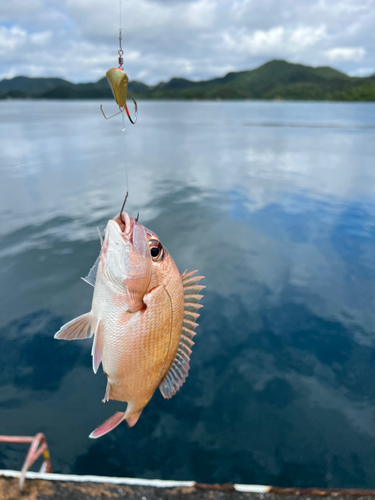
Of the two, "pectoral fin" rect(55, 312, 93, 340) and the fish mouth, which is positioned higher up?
the fish mouth

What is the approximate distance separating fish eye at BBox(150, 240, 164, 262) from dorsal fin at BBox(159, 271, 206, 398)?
526mm

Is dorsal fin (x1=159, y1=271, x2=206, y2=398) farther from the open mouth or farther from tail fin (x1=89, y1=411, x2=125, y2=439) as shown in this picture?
the open mouth

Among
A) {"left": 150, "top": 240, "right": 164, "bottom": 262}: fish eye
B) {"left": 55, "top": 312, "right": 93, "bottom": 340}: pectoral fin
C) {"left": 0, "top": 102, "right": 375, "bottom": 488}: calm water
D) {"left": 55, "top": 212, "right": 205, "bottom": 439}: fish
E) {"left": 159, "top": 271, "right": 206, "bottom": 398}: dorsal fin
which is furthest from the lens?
{"left": 0, "top": 102, "right": 375, "bottom": 488}: calm water

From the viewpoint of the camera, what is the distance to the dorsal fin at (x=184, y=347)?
373 centimetres

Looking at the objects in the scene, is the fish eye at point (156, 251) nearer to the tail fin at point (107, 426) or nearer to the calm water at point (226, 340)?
the tail fin at point (107, 426)

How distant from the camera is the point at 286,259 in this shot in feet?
40.1

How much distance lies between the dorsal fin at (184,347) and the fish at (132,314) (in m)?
0.16

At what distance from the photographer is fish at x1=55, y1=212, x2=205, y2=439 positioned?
320 cm

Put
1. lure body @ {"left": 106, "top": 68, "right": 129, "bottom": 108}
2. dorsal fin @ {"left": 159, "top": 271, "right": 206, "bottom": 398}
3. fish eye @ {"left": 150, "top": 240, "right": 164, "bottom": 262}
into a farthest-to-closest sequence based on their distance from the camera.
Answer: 1. lure body @ {"left": 106, "top": 68, "right": 129, "bottom": 108}
2. dorsal fin @ {"left": 159, "top": 271, "right": 206, "bottom": 398}
3. fish eye @ {"left": 150, "top": 240, "right": 164, "bottom": 262}

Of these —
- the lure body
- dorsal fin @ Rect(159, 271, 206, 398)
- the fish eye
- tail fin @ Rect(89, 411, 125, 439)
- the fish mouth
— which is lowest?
tail fin @ Rect(89, 411, 125, 439)

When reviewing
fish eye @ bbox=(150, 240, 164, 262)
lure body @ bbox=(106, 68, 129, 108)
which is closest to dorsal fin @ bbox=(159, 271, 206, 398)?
fish eye @ bbox=(150, 240, 164, 262)

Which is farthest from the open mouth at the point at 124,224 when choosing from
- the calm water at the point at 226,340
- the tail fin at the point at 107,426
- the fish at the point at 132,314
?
the calm water at the point at 226,340

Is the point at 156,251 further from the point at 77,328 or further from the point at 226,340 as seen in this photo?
the point at 226,340

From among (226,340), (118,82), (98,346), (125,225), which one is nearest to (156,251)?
(125,225)
